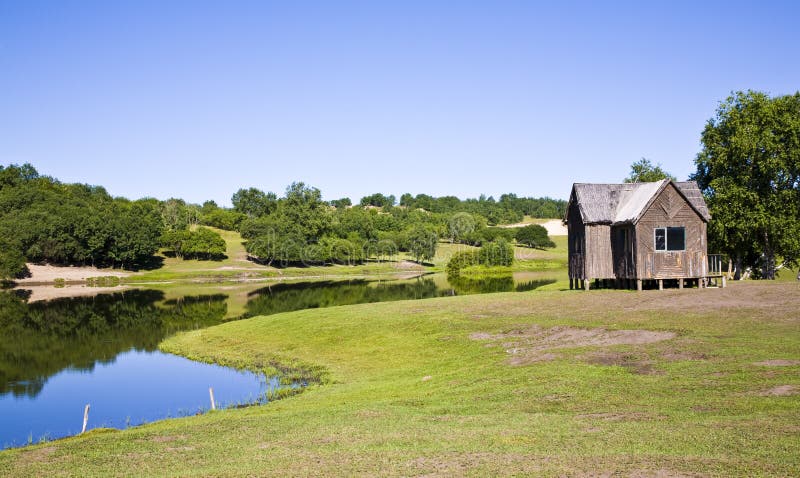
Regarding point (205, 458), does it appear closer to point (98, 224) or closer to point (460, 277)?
point (460, 277)

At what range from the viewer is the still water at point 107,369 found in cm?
2988

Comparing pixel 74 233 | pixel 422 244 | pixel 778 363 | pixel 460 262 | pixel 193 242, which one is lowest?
pixel 778 363

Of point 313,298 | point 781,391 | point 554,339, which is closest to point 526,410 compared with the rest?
point 781,391

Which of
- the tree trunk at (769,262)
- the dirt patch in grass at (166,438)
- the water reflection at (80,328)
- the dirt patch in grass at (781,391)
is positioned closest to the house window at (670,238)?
the tree trunk at (769,262)

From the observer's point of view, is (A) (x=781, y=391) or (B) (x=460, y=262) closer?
(A) (x=781, y=391)

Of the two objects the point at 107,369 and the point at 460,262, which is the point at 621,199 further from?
the point at 460,262

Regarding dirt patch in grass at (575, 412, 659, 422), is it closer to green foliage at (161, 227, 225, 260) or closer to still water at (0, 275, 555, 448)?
still water at (0, 275, 555, 448)

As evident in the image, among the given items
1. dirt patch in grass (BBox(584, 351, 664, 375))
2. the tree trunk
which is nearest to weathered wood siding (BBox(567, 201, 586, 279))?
the tree trunk

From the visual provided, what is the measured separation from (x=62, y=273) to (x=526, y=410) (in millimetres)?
136905

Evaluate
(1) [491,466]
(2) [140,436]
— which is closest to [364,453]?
(1) [491,466]

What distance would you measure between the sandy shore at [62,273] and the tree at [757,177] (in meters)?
117

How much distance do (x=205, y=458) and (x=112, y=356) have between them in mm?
32732

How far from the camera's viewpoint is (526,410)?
802 inches

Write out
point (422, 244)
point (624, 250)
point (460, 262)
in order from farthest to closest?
1. point (422, 244)
2. point (460, 262)
3. point (624, 250)
